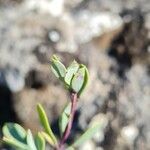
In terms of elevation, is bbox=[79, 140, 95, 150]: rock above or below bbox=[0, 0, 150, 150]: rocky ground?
below

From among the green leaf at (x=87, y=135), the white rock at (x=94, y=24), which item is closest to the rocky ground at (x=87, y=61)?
the white rock at (x=94, y=24)

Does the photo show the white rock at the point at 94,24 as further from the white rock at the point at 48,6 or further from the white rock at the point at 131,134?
the white rock at the point at 131,134

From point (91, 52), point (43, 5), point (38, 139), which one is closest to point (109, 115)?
point (91, 52)

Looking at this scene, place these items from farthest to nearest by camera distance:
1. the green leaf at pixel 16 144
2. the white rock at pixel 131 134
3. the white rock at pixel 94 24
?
the white rock at pixel 94 24 < the white rock at pixel 131 134 < the green leaf at pixel 16 144

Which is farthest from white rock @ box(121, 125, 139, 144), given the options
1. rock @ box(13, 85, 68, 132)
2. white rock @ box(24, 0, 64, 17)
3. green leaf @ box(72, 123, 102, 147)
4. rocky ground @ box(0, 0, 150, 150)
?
green leaf @ box(72, 123, 102, 147)

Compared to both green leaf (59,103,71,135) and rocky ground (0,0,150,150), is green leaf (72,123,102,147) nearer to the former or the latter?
green leaf (59,103,71,135)

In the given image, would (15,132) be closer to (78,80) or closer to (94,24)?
(78,80)
